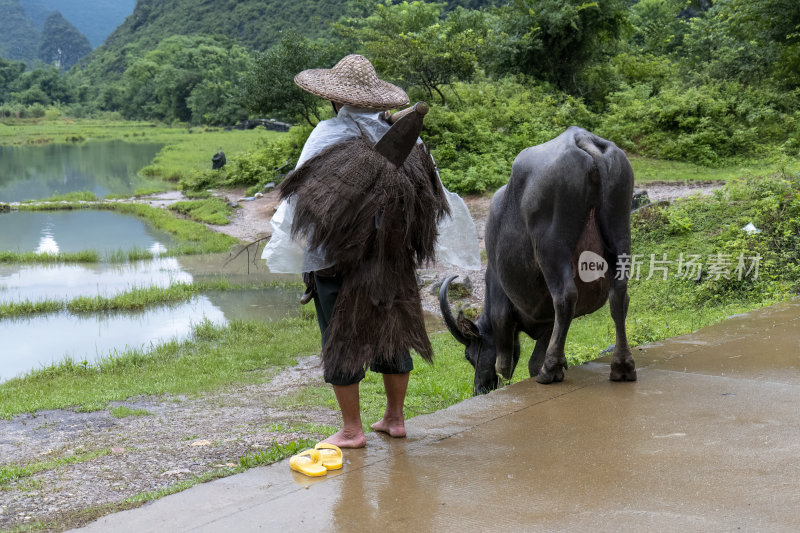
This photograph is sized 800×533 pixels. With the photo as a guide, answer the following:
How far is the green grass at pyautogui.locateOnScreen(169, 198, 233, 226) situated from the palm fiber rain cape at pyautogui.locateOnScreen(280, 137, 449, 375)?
15.0 meters

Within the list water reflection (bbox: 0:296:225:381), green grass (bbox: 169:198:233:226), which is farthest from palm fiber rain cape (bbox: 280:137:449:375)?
green grass (bbox: 169:198:233:226)

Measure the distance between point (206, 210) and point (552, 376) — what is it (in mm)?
16072

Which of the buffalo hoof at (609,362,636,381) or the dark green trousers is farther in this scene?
the buffalo hoof at (609,362,636,381)

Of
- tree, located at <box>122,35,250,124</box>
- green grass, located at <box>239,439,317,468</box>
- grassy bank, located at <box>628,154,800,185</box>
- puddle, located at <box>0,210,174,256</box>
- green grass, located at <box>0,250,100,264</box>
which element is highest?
tree, located at <box>122,35,250,124</box>

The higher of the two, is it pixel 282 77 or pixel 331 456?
pixel 282 77

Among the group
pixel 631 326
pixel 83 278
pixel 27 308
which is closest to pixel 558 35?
pixel 83 278

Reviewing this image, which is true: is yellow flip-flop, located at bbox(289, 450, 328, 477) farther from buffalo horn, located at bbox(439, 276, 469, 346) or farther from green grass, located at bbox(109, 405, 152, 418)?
green grass, located at bbox(109, 405, 152, 418)

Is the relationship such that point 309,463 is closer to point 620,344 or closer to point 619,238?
point 620,344

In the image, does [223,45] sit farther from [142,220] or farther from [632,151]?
[632,151]

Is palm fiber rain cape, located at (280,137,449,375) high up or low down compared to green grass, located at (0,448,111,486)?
up

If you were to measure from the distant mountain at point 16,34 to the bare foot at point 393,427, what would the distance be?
14904 centimetres

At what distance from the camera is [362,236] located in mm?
3371

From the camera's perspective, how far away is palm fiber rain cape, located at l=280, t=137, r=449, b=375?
11.1 ft

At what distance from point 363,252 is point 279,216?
1.52 feet
